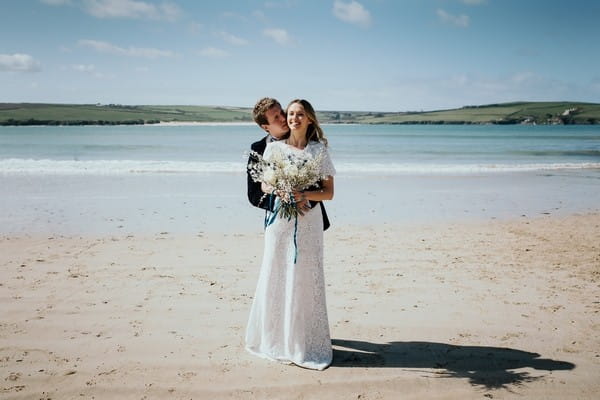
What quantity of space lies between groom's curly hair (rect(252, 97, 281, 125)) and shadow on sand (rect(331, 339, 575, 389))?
246 cm

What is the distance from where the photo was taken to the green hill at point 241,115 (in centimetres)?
8050

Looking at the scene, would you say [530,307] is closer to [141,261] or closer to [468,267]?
[468,267]

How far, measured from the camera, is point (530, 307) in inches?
232

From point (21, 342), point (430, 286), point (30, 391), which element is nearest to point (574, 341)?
point (430, 286)

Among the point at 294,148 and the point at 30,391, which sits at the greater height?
the point at 294,148

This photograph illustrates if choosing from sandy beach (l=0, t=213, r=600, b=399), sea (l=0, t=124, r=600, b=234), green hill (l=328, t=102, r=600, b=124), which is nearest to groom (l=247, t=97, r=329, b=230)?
sea (l=0, t=124, r=600, b=234)

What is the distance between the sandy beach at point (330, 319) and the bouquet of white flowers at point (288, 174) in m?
1.59

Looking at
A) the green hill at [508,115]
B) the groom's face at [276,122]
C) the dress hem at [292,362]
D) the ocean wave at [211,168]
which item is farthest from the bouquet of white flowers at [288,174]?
the green hill at [508,115]

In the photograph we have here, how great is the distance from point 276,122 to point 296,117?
0.35 metres

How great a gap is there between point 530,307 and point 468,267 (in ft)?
5.63

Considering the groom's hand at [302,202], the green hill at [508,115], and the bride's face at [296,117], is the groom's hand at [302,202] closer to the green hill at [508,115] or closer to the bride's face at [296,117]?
the bride's face at [296,117]

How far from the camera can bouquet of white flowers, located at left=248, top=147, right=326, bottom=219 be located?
4.03 m

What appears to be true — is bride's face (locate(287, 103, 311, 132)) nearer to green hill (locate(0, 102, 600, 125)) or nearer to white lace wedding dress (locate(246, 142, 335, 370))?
white lace wedding dress (locate(246, 142, 335, 370))

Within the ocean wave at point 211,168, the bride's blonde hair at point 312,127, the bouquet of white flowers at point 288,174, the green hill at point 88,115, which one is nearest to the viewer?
the bouquet of white flowers at point 288,174
